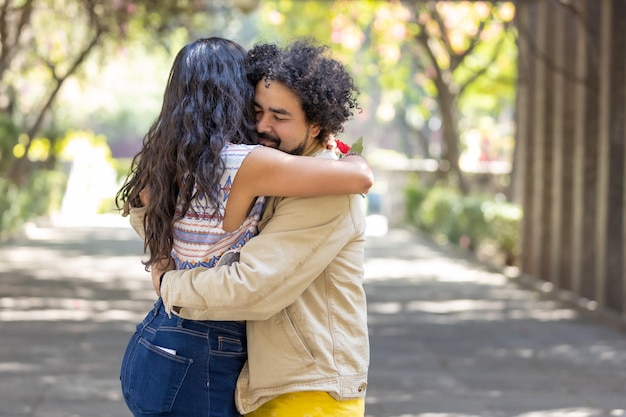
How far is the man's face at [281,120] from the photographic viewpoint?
2.87 meters

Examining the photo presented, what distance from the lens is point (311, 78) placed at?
2840 millimetres

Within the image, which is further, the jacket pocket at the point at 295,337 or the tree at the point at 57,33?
the tree at the point at 57,33

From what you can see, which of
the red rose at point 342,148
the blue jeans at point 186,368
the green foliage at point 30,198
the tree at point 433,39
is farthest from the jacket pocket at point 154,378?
the green foliage at point 30,198

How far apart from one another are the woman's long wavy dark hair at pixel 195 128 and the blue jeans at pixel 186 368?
0.23 metres

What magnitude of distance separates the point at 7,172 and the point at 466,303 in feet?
36.1

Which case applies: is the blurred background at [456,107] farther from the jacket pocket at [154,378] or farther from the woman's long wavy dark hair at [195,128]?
the jacket pocket at [154,378]

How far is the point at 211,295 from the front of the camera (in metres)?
2.76

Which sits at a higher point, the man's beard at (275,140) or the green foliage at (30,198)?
the man's beard at (275,140)

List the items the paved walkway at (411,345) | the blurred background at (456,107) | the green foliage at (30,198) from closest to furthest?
the paved walkway at (411,345) < the blurred background at (456,107) < the green foliage at (30,198)

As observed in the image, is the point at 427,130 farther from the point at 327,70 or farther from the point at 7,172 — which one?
the point at 327,70

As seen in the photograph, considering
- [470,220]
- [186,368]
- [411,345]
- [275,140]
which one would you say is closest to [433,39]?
[470,220]

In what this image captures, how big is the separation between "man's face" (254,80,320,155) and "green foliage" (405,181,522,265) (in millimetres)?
11687

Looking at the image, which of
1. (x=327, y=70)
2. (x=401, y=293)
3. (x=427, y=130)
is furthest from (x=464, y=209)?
(x=427, y=130)

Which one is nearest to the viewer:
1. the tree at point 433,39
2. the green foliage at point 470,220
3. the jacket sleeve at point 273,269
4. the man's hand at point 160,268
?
the jacket sleeve at point 273,269
